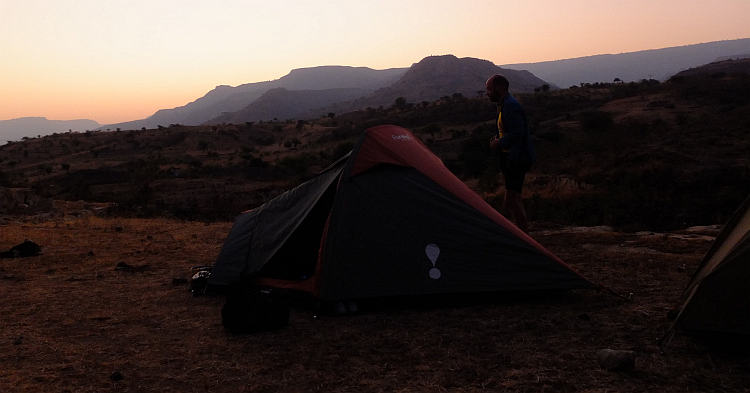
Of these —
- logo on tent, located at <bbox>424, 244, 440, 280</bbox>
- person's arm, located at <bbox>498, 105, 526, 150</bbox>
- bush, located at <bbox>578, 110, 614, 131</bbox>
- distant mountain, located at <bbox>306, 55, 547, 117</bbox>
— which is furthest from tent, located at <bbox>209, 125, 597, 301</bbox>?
distant mountain, located at <bbox>306, 55, 547, 117</bbox>

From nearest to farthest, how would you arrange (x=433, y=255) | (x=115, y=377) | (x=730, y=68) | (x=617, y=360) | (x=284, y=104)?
1. (x=617, y=360)
2. (x=115, y=377)
3. (x=433, y=255)
4. (x=730, y=68)
5. (x=284, y=104)

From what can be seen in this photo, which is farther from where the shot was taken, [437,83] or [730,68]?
[437,83]

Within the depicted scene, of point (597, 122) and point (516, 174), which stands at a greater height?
point (597, 122)

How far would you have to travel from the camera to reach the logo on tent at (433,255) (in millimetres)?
4996

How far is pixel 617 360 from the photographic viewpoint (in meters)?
3.50

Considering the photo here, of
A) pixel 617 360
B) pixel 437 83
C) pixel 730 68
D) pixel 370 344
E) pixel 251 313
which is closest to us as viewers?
pixel 617 360

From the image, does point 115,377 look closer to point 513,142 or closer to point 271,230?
point 271,230

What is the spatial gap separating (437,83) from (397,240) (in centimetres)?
13244

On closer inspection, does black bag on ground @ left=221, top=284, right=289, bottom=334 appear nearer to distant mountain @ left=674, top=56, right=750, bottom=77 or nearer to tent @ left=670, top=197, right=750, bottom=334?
tent @ left=670, top=197, right=750, bottom=334

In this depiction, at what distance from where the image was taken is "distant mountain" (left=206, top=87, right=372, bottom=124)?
15288cm

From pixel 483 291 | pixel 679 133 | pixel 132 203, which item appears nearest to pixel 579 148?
pixel 679 133

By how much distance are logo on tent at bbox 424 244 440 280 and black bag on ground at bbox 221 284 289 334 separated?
4.57 feet

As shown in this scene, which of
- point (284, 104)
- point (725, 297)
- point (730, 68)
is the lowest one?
point (725, 297)

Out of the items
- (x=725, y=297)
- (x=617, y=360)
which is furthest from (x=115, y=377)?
(x=725, y=297)
